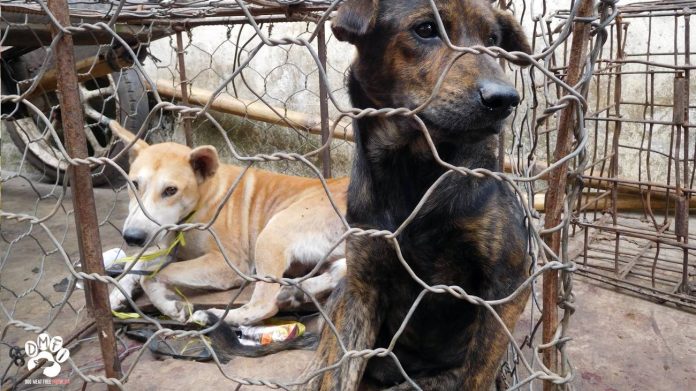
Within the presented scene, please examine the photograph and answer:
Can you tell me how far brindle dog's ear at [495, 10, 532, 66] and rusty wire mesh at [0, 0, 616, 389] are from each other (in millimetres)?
83

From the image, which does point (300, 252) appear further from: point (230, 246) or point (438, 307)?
point (438, 307)

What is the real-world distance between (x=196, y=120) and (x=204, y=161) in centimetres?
226

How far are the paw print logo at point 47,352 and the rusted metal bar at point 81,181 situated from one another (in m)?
0.50

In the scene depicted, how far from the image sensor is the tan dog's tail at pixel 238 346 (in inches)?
98.0

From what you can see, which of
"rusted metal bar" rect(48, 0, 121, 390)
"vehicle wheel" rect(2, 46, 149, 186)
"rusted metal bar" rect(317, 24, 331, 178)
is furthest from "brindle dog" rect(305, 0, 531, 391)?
"vehicle wheel" rect(2, 46, 149, 186)

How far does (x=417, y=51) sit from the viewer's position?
1907 millimetres

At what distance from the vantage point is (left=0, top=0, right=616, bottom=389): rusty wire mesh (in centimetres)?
124

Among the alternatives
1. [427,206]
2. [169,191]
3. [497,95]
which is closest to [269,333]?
[169,191]

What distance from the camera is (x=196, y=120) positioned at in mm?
5355

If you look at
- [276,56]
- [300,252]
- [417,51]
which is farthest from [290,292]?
[276,56]

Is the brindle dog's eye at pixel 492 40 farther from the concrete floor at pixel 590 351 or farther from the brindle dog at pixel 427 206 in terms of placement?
the concrete floor at pixel 590 351

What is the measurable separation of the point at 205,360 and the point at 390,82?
4.93 ft

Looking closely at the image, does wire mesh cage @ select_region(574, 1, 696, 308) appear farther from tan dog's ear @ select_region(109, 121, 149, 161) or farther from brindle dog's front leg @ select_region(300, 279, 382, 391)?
tan dog's ear @ select_region(109, 121, 149, 161)

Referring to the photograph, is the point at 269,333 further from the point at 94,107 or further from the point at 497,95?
the point at 94,107
